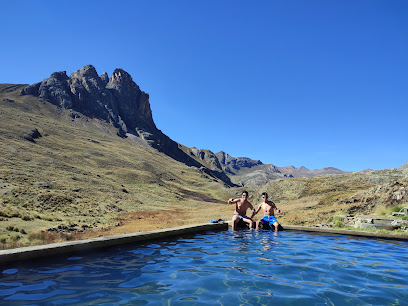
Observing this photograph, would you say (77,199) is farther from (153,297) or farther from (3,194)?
(153,297)

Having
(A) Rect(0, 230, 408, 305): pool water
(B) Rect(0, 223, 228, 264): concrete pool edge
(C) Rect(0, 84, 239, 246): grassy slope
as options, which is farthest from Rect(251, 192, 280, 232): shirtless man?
(C) Rect(0, 84, 239, 246): grassy slope

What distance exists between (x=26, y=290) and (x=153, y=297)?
2.37 meters

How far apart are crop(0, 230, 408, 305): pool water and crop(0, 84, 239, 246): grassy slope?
651 cm

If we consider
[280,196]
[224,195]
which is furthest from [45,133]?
[280,196]

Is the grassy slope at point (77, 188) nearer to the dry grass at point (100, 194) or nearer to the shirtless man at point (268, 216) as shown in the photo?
the dry grass at point (100, 194)

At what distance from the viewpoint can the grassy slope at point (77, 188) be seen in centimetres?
2498

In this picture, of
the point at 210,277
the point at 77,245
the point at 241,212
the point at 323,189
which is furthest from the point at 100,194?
the point at 210,277

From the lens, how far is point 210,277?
649cm

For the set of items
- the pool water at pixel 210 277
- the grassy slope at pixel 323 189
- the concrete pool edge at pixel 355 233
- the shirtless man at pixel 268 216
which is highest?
the grassy slope at pixel 323 189

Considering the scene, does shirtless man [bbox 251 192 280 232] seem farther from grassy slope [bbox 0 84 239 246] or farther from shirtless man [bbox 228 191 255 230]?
grassy slope [bbox 0 84 239 246]

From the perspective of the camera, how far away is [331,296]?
5.43 metres

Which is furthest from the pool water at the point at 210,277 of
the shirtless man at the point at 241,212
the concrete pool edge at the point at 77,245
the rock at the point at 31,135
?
the rock at the point at 31,135

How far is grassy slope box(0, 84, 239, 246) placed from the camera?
983 inches

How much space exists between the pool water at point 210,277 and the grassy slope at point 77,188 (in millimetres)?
6507
